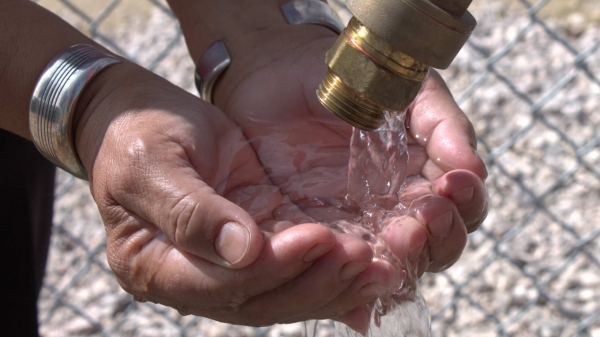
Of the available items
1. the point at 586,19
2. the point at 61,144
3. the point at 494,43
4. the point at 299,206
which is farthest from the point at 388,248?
the point at 586,19

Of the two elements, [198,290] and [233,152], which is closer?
[198,290]

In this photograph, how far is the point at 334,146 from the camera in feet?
3.37

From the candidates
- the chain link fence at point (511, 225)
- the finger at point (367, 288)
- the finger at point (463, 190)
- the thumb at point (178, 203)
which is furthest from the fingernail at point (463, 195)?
the chain link fence at point (511, 225)

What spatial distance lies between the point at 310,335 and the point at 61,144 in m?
0.47

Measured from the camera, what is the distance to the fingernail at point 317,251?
2.25 feet

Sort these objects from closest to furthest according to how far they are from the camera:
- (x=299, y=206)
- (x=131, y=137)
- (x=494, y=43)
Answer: (x=131, y=137) → (x=299, y=206) → (x=494, y=43)

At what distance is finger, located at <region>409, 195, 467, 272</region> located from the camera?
2.58ft

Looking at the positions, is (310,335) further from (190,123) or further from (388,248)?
(190,123)

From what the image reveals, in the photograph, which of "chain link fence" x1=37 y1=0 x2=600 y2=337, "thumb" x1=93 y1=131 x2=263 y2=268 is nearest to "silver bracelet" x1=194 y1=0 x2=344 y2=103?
"thumb" x1=93 y1=131 x2=263 y2=268

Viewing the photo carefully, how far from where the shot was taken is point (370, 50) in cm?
67

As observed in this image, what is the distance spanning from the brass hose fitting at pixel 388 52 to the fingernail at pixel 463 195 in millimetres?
144

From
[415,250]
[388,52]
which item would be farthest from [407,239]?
[388,52]

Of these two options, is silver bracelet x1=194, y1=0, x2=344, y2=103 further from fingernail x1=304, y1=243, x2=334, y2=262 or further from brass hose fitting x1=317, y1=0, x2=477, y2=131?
fingernail x1=304, y1=243, x2=334, y2=262

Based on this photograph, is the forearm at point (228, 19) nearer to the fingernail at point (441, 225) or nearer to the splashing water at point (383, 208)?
the splashing water at point (383, 208)
